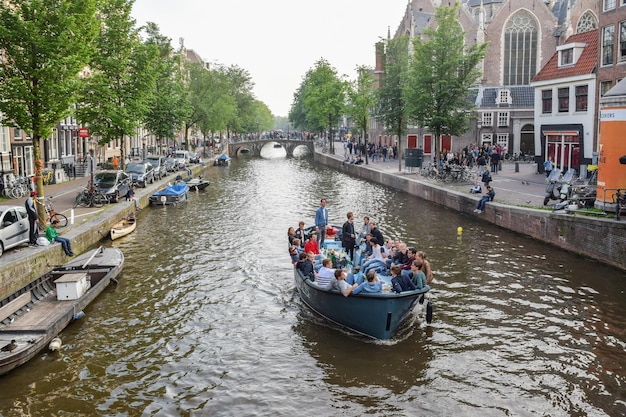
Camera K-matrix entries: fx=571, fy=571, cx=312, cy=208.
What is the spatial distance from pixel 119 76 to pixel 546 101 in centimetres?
2962

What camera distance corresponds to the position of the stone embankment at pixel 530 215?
2053 cm

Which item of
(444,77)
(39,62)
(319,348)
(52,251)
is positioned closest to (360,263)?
(319,348)

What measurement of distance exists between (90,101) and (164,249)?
14976 millimetres

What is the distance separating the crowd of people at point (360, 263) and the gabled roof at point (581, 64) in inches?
928

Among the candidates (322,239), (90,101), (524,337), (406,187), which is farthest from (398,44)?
(524,337)

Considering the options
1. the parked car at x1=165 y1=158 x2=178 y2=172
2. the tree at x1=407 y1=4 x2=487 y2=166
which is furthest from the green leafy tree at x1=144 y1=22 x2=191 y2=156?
the tree at x1=407 y1=4 x2=487 y2=166

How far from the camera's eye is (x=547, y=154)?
4091 centimetres

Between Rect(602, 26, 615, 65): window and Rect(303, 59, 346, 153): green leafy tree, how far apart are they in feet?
139

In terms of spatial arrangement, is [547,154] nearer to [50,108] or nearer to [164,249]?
[164,249]

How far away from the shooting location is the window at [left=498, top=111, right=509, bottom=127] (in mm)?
61312

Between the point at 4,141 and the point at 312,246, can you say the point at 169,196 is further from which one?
the point at 312,246

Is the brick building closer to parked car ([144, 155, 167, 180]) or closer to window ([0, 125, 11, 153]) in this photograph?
parked car ([144, 155, 167, 180])

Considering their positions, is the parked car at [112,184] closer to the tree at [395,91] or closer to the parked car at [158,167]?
the parked car at [158,167]

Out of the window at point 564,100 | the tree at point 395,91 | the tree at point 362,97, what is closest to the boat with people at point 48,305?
the window at point 564,100
